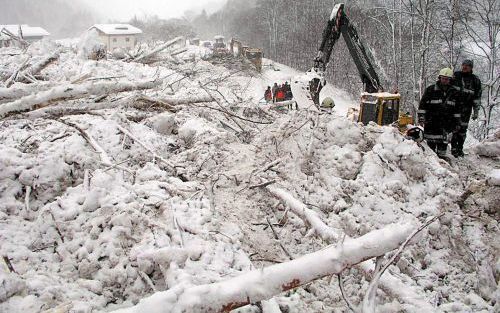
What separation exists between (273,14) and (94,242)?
44.9 m

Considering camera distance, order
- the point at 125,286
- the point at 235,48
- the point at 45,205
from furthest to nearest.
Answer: the point at 235,48, the point at 45,205, the point at 125,286

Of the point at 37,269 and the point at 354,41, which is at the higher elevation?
the point at 354,41

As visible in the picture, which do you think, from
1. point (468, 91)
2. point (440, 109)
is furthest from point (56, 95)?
point (468, 91)

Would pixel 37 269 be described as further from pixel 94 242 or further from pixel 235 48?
pixel 235 48

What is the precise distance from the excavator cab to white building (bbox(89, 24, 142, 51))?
39137mm

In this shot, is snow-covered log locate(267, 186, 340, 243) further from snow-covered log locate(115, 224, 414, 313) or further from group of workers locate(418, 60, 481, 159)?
group of workers locate(418, 60, 481, 159)

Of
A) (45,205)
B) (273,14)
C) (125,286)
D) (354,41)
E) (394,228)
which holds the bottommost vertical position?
(125,286)

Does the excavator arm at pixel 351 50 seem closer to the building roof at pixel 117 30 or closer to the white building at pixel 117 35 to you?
the white building at pixel 117 35

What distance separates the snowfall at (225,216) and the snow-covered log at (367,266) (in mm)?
12

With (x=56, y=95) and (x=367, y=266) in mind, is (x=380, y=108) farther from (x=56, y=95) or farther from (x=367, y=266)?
(x=56, y=95)

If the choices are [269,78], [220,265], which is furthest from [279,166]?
[269,78]

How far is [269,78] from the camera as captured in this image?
30.2 meters

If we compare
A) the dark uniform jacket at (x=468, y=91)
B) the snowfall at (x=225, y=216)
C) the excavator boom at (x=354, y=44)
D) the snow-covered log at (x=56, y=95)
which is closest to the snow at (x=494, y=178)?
the snowfall at (x=225, y=216)

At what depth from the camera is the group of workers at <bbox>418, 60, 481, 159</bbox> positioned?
557cm
